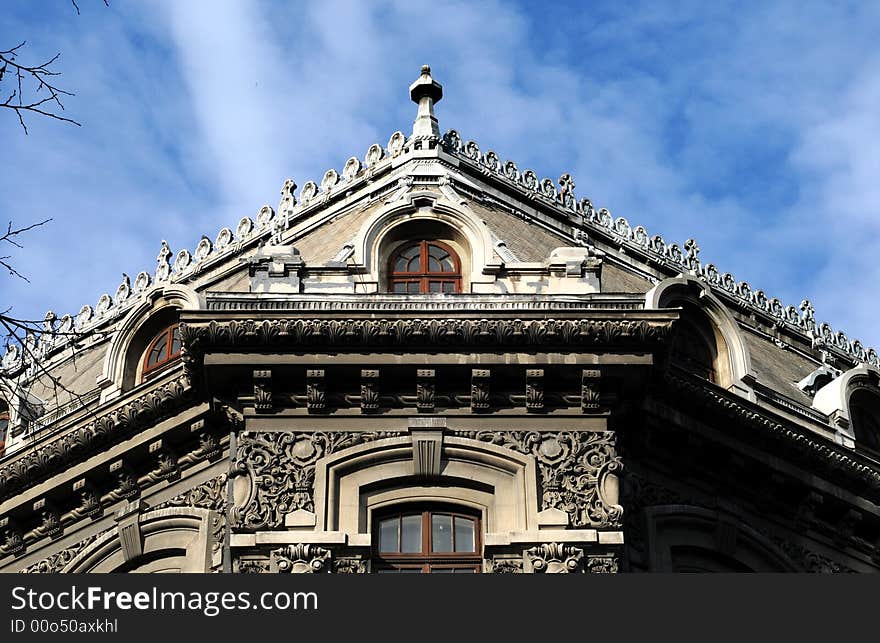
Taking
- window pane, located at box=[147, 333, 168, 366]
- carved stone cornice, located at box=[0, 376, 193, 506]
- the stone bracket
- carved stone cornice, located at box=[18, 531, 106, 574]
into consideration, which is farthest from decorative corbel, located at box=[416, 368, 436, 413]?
window pane, located at box=[147, 333, 168, 366]

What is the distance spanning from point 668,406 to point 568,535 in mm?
3850

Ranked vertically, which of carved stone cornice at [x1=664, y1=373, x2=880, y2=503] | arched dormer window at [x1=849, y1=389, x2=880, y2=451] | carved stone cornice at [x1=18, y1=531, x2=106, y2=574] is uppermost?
arched dormer window at [x1=849, y1=389, x2=880, y2=451]

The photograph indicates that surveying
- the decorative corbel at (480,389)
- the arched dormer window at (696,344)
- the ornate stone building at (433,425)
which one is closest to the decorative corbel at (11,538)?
the ornate stone building at (433,425)

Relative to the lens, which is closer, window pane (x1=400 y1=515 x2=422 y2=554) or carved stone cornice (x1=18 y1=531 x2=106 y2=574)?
window pane (x1=400 y1=515 x2=422 y2=554)

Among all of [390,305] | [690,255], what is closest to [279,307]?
[390,305]

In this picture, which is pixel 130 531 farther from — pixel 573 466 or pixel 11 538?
pixel 573 466

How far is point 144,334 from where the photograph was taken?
1108 inches

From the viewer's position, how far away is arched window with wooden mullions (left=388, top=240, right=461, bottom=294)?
26109 mm

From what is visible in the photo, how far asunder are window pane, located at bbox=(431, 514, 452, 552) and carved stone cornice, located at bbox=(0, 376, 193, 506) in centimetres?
414

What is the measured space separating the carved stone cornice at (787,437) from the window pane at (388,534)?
4.77 meters

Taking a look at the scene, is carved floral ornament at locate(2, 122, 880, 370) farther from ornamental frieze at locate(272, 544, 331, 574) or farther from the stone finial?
ornamental frieze at locate(272, 544, 331, 574)

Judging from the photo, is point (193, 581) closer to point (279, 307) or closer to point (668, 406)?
point (279, 307)

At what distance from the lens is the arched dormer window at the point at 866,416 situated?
2988cm

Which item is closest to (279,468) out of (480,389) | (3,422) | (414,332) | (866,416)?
(414,332)
